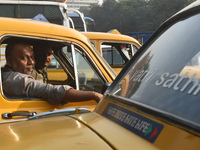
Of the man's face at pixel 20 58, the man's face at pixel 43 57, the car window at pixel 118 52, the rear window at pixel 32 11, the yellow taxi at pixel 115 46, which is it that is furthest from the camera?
the rear window at pixel 32 11

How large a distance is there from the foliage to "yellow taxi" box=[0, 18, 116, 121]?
5134 cm

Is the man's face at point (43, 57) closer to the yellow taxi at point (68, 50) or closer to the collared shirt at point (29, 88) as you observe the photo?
the yellow taxi at point (68, 50)

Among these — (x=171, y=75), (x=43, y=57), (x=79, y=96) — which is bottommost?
(x=79, y=96)

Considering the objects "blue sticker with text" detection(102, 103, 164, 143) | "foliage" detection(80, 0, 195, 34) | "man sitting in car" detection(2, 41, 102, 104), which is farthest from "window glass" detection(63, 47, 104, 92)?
"foliage" detection(80, 0, 195, 34)

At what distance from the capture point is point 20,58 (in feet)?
9.10

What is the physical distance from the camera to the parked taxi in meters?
1.08

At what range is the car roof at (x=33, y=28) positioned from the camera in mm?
2486

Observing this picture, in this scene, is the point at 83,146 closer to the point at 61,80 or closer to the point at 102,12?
the point at 61,80

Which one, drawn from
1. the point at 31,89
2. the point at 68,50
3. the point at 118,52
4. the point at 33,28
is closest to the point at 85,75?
the point at 68,50

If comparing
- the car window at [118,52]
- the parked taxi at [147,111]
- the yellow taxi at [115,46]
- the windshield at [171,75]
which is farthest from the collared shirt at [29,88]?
the car window at [118,52]

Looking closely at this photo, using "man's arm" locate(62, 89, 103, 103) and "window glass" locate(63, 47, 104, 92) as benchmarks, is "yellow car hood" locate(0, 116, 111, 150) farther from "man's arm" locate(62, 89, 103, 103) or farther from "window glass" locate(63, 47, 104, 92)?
"window glass" locate(63, 47, 104, 92)

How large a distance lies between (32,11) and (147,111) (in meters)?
7.99

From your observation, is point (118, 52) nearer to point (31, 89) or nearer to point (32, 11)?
point (32, 11)

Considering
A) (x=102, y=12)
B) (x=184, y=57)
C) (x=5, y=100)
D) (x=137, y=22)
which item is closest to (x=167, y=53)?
(x=184, y=57)
